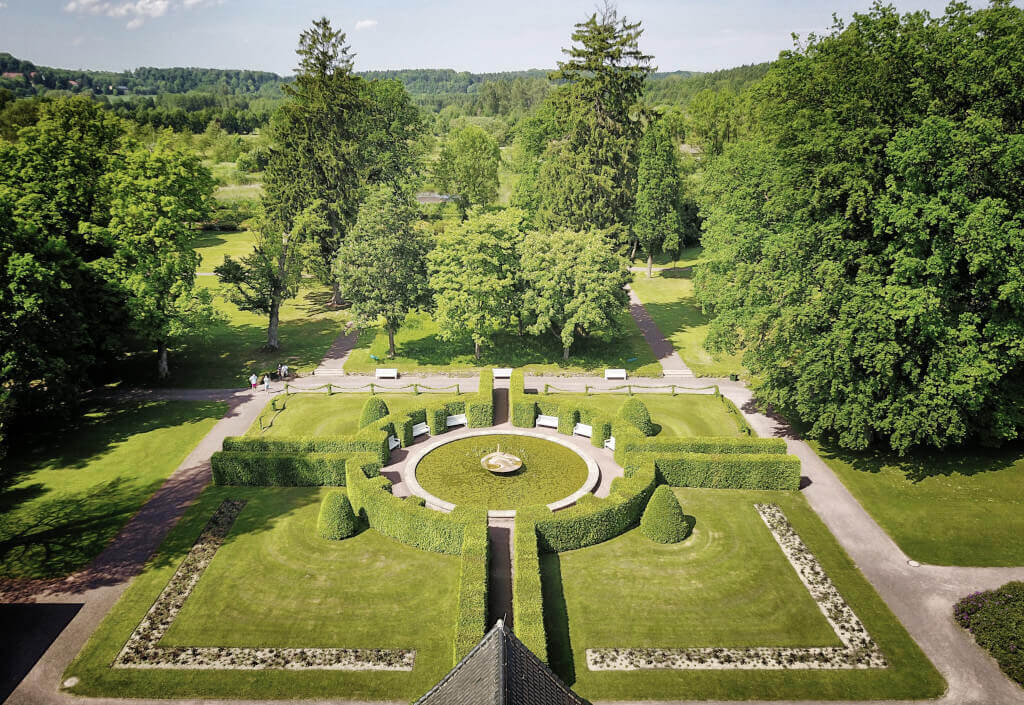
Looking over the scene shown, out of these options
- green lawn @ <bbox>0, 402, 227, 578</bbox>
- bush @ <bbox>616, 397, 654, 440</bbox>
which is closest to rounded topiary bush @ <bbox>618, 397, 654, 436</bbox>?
bush @ <bbox>616, 397, 654, 440</bbox>

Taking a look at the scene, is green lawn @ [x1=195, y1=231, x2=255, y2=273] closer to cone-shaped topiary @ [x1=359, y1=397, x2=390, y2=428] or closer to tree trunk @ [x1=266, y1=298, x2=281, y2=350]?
tree trunk @ [x1=266, y1=298, x2=281, y2=350]

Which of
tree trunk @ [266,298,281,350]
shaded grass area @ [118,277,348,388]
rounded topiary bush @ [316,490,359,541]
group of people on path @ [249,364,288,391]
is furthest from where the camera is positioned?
tree trunk @ [266,298,281,350]

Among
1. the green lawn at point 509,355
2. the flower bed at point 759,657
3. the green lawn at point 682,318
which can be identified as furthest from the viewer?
the green lawn at point 682,318

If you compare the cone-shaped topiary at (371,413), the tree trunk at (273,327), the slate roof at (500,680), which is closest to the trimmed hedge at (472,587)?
the slate roof at (500,680)

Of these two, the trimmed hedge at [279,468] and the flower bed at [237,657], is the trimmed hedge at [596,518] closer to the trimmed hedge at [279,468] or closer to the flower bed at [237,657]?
the flower bed at [237,657]

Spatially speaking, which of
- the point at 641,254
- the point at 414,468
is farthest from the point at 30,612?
the point at 641,254

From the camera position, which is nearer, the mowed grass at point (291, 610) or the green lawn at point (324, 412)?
the mowed grass at point (291, 610)

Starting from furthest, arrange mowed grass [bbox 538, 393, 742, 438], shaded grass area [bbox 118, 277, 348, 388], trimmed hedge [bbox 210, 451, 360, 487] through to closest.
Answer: shaded grass area [bbox 118, 277, 348, 388] → mowed grass [bbox 538, 393, 742, 438] → trimmed hedge [bbox 210, 451, 360, 487]
